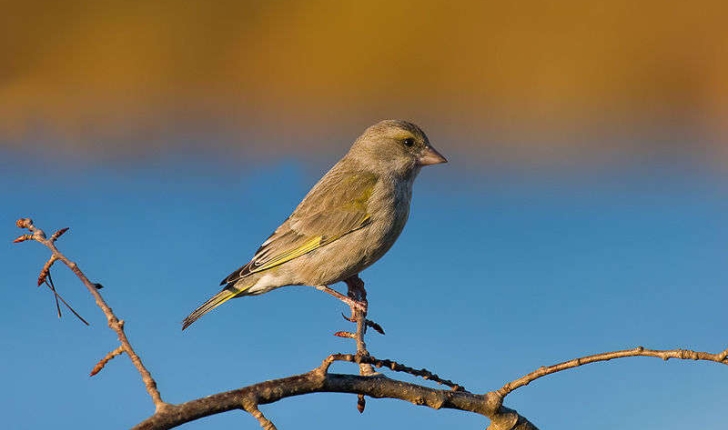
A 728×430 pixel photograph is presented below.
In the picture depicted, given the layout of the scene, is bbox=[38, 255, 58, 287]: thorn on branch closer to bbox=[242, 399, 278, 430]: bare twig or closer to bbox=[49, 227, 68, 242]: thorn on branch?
bbox=[49, 227, 68, 242]: thorn on branch

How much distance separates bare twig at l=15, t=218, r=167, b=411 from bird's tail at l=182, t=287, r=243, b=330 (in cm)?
197

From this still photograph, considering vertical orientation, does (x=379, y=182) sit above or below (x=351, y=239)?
above

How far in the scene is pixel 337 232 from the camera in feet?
16.6

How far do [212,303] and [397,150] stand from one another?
167 centimetres

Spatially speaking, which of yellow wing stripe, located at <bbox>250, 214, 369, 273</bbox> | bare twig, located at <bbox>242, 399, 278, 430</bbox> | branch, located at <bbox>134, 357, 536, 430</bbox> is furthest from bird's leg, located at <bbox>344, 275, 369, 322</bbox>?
bare twig, located at <bbox>242, 399, 278, 430</bbox>

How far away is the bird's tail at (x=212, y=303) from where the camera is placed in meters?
5.05

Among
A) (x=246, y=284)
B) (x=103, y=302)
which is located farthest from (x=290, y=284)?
(x=103, y=302)

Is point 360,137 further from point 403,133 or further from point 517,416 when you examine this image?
point 517,416

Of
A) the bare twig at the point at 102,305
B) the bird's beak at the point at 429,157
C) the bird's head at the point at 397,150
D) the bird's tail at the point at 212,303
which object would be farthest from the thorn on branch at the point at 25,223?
the bird's beak at the point at 429,157

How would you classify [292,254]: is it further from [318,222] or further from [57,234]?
[57,234]

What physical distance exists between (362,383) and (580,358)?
74cm

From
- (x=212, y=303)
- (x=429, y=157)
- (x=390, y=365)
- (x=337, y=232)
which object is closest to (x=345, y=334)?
(x=390, y=365)

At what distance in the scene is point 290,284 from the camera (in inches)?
205

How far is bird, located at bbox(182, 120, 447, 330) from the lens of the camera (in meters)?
5.02
